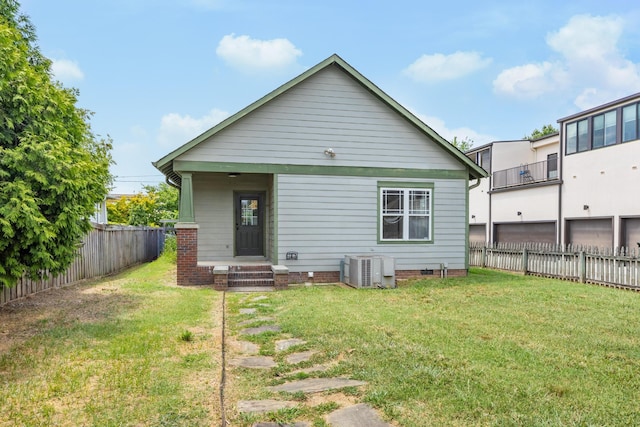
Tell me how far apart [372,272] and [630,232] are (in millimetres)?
11512

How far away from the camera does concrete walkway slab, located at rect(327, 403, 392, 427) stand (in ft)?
10.5

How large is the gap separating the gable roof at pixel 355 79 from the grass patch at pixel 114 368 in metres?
4.48

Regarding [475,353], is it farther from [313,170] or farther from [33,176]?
[313,170]

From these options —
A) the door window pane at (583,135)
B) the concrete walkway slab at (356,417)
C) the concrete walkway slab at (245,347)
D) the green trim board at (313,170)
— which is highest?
the door window pane at (583,135)

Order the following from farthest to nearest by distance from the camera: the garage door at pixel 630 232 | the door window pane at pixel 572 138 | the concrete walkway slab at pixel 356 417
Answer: the door window pane at pixel 572 138
the garage door at pixel 630 232
the concrete walkway slab at pixel 356 417

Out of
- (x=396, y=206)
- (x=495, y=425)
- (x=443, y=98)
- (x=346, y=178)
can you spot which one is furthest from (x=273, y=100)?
(x=443, y=98)

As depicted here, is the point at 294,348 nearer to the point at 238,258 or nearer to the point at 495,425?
the point at 495,425

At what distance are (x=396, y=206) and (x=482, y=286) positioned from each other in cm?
320

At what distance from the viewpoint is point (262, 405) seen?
361 centimetres

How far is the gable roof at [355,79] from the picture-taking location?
36.2 ft

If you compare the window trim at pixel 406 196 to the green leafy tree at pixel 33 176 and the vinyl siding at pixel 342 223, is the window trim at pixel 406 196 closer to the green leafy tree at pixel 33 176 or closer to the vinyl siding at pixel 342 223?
the vinyl siding at pixel 342 223

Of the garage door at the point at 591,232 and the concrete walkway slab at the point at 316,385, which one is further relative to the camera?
the garage door at the point at 591,232

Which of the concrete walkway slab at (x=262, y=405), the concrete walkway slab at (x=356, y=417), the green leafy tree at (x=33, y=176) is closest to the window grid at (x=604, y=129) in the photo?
the concrete walkway slab at (x=356, y=417)

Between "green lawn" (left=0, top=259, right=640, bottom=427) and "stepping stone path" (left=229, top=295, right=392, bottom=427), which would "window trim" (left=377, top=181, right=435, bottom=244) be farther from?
"stepping stone path" (left=229, top=295, right=392, bottom=427)
